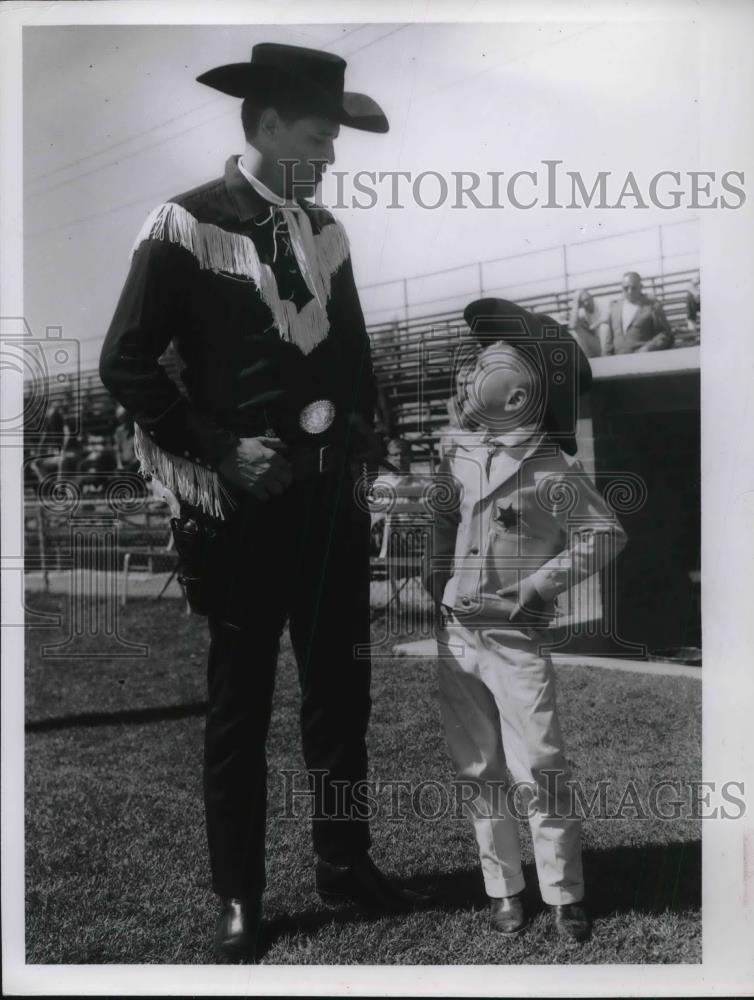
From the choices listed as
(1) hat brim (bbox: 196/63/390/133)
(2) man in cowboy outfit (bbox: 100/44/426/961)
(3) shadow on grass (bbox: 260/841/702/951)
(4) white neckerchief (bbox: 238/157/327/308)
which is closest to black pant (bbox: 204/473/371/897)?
(2) man in cowboy outfit (bbox: 100/44/426/961)

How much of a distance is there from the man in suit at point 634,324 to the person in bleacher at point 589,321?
0.02m

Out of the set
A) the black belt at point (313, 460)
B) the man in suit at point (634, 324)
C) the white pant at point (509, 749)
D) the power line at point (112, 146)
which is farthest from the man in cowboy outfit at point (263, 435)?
the man in suit at point (634, 324)

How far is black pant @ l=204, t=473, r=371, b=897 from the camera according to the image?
254 centimetres

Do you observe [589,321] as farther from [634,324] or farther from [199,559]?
[199,559]

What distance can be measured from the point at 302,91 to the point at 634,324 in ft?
3.44

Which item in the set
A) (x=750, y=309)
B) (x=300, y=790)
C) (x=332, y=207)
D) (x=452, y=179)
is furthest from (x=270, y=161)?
(x=300, y=790)

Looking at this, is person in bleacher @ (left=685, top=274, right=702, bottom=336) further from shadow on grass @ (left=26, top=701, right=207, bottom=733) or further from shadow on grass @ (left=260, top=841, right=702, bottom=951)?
shadow on grass @ (left=26, top=701, right=207, bottom=733)

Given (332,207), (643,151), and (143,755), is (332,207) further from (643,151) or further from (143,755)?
(143,755)

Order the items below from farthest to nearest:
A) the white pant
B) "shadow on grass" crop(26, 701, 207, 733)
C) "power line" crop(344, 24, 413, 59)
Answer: "shadow on grass" crop(26, 701, 207, 733) → "power line" crop(344, 24, 413, 59) → the white pant

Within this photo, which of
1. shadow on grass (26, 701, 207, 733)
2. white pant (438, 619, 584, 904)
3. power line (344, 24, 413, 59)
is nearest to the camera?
white pant (438, 619, 584, 904)

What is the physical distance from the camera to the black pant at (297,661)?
2.54 m

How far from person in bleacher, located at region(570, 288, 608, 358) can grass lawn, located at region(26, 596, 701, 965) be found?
2.78 ft

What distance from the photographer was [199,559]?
2521 mm

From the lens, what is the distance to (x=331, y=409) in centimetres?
259
